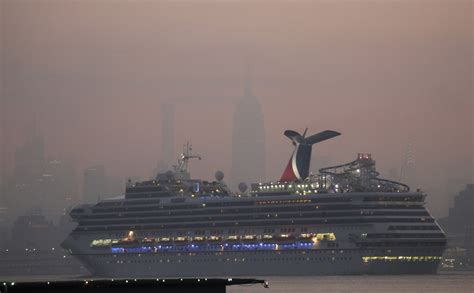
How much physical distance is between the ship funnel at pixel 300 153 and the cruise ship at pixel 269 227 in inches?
5.3

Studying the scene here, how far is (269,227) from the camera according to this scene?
570 feet

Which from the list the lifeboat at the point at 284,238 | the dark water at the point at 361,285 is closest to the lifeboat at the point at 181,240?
the lifeboat at the point at 284,238

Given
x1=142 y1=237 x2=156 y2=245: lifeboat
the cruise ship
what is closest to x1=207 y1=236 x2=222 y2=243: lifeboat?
the cruise ship

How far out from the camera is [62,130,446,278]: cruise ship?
167 metres

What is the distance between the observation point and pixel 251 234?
17438 centimetres

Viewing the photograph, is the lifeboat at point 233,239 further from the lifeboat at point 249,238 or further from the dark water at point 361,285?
the dark water at point 361,285

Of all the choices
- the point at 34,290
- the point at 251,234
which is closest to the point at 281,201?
the point at 251,234

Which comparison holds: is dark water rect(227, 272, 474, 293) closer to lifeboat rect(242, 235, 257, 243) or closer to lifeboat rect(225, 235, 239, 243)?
lifeboat rect(242, 235, 257, 243)

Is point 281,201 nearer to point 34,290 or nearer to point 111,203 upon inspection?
point 111,203

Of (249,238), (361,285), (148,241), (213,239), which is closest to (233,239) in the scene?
(249,238)

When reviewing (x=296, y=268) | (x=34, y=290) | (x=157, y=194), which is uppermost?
(x=157, y=194)

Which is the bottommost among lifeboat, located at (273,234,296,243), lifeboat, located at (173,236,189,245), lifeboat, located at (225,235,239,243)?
lifeboat, located at (273,234,296,243)

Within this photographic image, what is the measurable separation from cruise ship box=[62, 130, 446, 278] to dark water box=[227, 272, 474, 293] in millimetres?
3138

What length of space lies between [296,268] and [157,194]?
88.0ft
